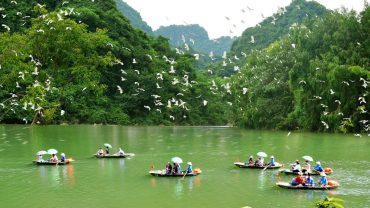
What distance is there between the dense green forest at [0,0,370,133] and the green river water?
8.49 meters

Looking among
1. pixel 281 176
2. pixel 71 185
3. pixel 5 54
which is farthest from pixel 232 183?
pixel 5 54

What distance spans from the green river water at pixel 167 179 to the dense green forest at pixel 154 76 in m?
8.49

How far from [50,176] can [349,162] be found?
17.9 m

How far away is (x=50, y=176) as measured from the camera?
88.1 feet

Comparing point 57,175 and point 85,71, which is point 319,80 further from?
point 85,71

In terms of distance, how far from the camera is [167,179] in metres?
25.9

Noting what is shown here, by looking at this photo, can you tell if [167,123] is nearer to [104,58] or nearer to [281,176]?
[104,58]

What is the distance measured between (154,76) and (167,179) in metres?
51.2

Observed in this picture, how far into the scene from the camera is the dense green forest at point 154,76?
51.0 metres

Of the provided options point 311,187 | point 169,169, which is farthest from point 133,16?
point 311,187

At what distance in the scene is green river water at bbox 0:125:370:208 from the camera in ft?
69.6

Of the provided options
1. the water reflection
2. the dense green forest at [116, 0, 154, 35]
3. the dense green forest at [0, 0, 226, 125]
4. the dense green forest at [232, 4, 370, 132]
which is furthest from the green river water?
the dense green forest at [116, 0, 154, 35]

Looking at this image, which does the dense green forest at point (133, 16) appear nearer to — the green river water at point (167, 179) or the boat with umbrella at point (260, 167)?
the green river water at point (167, 179)

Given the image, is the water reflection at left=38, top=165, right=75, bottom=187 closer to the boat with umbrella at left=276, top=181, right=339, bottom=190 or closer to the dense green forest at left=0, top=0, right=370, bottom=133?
the boat with umbrella at left=276, top=181, right=339, bottom=190
